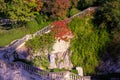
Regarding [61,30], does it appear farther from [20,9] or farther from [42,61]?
[20,9]

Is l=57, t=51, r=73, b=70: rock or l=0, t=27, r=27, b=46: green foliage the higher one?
l=0, t=27, r=27, b=46: green foliage

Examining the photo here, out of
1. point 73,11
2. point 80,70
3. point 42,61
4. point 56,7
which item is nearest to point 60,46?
point 42,61

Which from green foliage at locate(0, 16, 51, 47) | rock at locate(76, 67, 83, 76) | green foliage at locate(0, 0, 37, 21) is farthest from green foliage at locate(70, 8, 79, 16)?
rock at locate(76, 67, 83, 76)

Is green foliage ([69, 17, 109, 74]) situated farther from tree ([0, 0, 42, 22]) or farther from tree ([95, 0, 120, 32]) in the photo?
tree ([0, 0, 42, 22])

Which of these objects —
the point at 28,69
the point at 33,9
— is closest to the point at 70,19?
the point at 33,9

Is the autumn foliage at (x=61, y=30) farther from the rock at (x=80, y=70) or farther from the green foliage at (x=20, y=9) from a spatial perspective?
the rock at (x=80, y=70)
